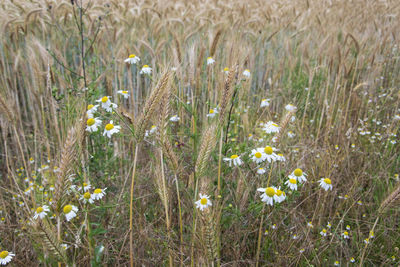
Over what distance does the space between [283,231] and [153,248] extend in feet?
2.64

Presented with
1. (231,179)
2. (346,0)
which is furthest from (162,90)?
(346,0)

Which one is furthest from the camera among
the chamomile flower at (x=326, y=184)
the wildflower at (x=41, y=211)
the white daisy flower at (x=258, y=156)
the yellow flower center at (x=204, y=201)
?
the chamomile flower at (x=326, y=184)

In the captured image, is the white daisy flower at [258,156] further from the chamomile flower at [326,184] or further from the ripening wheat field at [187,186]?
the chamomile flower at [326,184]

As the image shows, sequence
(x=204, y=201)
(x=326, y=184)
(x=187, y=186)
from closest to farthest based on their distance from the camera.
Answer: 1. (x=204, y=201)
2. (x=326, y=184)
3. (x=187, y=186)

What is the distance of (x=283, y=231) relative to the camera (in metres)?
1.79

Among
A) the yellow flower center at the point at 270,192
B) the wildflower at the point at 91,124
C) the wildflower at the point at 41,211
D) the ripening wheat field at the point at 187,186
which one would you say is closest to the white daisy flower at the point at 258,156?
the ripening wheat field at the point at 187,186

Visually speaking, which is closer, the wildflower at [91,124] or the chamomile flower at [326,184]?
the wildflower at [91,124]

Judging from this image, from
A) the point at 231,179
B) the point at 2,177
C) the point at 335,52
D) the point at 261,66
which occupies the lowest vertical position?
the point at 2,177

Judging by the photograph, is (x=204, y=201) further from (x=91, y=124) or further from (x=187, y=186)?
(x=91, y=124)

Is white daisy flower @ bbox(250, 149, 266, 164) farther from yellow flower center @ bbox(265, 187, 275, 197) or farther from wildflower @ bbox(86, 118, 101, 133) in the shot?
wildflower @ bbox(86, 118, 101, 133)

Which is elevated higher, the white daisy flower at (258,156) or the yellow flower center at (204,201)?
the white daisy flower at (258,156)

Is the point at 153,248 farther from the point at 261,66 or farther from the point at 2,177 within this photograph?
the point at 261,66

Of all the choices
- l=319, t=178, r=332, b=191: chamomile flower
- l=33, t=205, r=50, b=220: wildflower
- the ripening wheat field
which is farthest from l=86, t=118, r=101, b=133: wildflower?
l=319, t=178, r=332, b=191: chamomile flower

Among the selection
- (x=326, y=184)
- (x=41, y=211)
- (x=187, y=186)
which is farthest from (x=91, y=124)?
(x=326, y=184)
